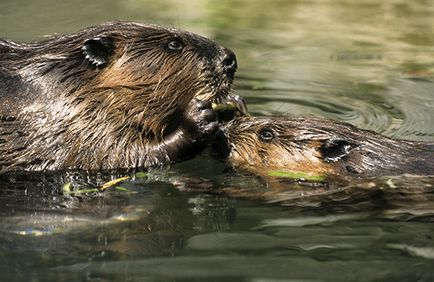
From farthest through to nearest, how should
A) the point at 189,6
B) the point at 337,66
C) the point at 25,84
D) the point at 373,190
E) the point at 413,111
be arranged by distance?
the point at 189,6, the point at 337,66, the point at 413,111, the point at 25,84, the point at 373,190

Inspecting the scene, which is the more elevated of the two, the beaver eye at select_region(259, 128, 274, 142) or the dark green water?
the beaver eye at select_region(259, 128, 274, 142)

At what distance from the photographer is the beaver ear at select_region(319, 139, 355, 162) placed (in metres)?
5.09

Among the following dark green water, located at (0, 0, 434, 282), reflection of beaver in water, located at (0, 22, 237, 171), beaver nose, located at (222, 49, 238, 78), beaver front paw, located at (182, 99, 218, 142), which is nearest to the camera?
dark green water, located at (0, 0, 434, 282)

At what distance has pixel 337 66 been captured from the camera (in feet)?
27.9

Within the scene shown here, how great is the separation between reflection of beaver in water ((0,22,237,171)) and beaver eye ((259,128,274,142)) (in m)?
0.38

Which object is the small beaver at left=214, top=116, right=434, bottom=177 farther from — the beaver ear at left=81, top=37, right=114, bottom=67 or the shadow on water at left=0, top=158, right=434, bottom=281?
the beaver ear at left=81, top=37, right=114, bottom=67

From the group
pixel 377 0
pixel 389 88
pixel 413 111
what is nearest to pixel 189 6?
pixel 377 0

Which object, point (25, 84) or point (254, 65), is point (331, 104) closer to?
point (254, 65)

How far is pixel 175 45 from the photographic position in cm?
550

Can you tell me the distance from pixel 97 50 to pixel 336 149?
161 centimetres

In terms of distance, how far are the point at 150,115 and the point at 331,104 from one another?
2.41 meters

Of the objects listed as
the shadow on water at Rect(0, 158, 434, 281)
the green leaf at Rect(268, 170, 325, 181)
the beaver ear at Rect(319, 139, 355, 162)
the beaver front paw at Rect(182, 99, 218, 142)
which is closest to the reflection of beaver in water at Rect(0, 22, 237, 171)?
the beaver front paw at Rect(182, 99, 218, 142)

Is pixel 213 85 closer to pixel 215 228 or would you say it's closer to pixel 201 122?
pixel 201 122

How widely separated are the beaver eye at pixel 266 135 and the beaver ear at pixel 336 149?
0.38 m
